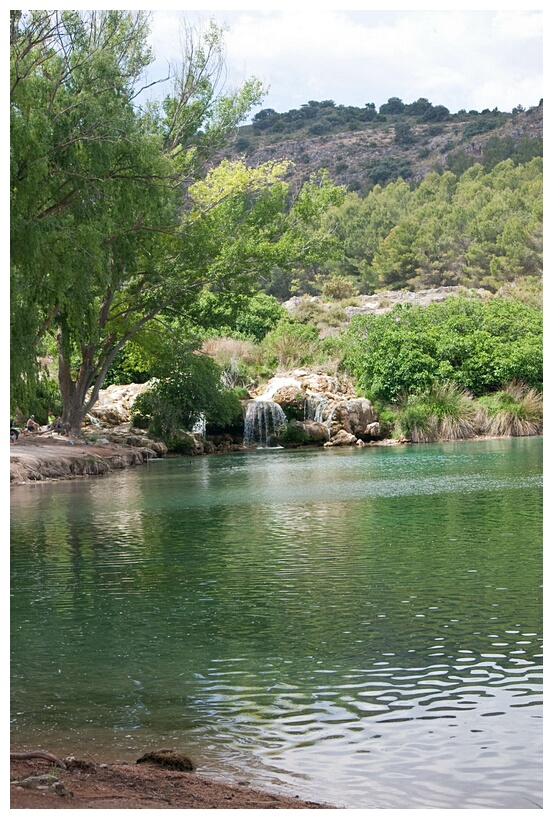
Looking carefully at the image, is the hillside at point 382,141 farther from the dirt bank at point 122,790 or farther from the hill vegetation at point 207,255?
the dirt bank at point 122,790

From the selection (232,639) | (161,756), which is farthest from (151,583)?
(161,756)

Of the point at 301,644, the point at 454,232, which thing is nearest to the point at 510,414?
the point at 301,644

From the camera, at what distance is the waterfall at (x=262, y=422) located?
110 ft

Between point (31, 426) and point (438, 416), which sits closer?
point (31, 426)

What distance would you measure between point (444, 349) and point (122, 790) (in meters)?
33.1

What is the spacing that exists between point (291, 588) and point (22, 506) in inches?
344

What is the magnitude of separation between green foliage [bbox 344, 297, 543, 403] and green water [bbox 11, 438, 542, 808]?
2035cm

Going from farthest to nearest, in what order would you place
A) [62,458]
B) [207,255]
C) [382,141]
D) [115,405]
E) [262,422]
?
1. [382,141]
2. [115,405]
3. [262,422]
4. [207,255]
5. [62,458]

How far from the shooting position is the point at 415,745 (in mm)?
4945

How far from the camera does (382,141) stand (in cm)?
10812

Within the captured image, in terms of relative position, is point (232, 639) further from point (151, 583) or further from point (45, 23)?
point (45, 23)

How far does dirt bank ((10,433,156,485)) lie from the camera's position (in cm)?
2200

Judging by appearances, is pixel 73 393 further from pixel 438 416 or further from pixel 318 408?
pixel 438 416

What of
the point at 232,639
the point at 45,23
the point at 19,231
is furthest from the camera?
the point at 45,23
